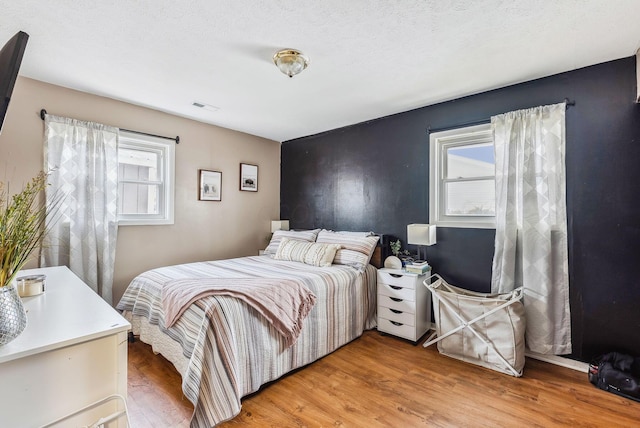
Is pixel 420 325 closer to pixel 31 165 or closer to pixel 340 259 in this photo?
pixel 340 259

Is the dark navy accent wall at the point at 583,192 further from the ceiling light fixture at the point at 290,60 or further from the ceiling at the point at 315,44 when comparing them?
the ceiling light fixture at the point at 290,60

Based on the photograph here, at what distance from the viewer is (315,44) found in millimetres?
1984

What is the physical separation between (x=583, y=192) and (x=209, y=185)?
3895mm

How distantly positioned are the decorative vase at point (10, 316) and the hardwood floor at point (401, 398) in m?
1.23

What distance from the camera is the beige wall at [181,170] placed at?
251 cm

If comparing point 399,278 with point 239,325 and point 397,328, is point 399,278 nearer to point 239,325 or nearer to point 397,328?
point 397,328

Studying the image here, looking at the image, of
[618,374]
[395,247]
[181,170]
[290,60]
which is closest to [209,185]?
[181,170]

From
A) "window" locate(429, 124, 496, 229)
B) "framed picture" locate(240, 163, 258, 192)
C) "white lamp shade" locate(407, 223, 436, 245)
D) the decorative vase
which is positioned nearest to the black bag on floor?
"window" locate(429, 124, 496, 229)

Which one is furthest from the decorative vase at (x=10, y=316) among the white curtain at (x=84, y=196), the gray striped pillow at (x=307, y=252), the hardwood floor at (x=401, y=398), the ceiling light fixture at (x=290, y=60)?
the gray striped pillow at (x=307, y=252)

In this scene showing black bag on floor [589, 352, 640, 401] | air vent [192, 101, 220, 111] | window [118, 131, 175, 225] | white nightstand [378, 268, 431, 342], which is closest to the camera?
black bag on floor [589, 352, 640, 401]

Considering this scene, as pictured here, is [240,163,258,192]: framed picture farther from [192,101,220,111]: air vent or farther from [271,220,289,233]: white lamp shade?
[192,101,220,111]: air vent

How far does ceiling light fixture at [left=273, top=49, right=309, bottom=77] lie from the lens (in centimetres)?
206

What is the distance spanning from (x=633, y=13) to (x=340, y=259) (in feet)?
9.17

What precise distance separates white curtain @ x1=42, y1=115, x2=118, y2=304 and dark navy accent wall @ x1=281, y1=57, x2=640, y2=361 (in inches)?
117
